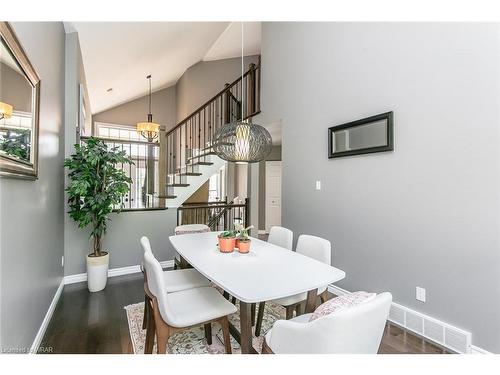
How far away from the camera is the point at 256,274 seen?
5.52 ft

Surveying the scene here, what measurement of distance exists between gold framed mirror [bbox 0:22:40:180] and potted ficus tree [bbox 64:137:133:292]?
1.08m

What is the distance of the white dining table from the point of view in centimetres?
146

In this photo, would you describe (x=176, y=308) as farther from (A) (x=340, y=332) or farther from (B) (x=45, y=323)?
(B) (x=45, y=323)

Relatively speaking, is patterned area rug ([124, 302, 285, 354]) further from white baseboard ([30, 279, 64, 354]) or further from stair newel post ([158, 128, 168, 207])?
stair newel post ([158, 128, 168, 207])

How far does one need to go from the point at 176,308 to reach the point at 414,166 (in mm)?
2231

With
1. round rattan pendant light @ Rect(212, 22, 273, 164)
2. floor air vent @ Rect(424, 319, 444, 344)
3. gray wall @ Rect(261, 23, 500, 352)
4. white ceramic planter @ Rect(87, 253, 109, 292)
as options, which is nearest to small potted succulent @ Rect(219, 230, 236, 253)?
round rattan pendant light @ Rect(212, 22, 273, 164)

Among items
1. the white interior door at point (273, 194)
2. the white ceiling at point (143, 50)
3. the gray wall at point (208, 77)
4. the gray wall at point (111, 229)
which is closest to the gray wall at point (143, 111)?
the white ceiling at point (143, 50)

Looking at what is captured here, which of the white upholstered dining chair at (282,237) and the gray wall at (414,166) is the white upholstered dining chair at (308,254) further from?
the gray wall at (414,166)

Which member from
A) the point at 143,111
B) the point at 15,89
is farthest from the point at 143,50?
the point at 143,111

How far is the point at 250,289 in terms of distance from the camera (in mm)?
1450

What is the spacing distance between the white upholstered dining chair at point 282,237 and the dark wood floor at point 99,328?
112cm

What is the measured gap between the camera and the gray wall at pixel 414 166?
1.90 meters
